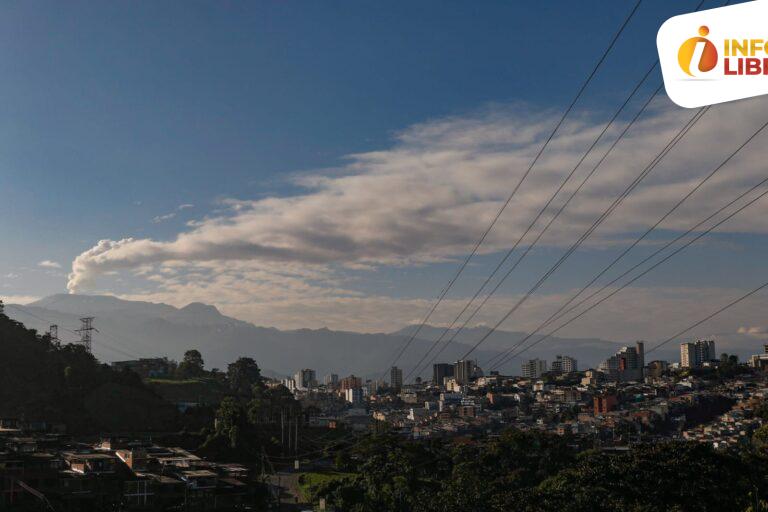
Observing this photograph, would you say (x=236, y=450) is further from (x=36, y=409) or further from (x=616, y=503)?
(x=616, y=503)

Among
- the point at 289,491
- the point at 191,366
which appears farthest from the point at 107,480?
the point at 191,366

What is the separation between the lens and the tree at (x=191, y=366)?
5321 inches

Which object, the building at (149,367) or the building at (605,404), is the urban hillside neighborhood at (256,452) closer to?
the building at (149,367)

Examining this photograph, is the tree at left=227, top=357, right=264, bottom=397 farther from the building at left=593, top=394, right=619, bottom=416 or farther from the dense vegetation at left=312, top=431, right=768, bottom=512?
the dense vegetation at left=312, top=431, right=768, bottom=512

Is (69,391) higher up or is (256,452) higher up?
(69,391)

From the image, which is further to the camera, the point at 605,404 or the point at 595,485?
the point at 605,404

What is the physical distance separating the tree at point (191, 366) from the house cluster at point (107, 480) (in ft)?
232

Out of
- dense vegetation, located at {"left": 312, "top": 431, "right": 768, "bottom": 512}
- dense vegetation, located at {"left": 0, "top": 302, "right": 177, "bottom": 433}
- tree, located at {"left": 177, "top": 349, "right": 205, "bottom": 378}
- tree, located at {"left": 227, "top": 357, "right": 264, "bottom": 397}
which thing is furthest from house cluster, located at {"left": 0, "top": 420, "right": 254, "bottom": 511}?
tree, located at {"left": 177, "top": 349, "right": 205, "bottom": 378}

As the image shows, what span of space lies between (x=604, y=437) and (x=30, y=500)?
292 ft

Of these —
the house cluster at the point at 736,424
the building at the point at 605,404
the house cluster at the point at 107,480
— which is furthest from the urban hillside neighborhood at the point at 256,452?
the building at the point at 605,404

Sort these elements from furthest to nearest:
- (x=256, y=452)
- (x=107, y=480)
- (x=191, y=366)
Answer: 1. (x=191, y=366)
2. (x=256, y=452)
3. (x=107, y=480)

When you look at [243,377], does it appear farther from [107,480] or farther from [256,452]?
[107,480]

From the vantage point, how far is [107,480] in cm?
5384

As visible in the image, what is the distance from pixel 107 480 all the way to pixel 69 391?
38347 millimetres
